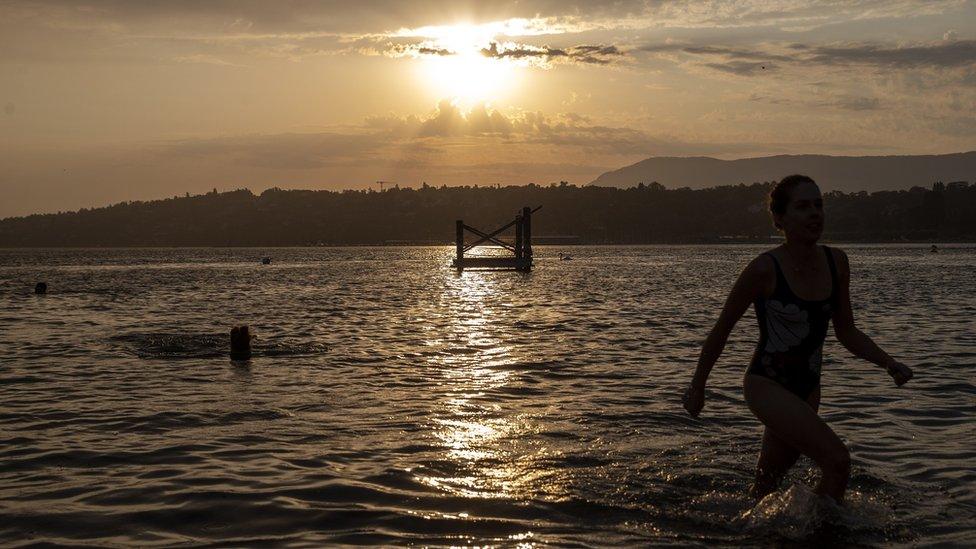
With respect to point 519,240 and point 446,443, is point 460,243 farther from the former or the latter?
point 446,443

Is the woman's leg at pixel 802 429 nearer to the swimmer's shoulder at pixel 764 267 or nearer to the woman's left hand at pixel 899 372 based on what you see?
the woman's left hand at pixel 899 372

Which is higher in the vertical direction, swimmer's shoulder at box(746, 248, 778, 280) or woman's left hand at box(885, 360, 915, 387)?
swimmer's shoulder at box(746, 248, 778, 280)

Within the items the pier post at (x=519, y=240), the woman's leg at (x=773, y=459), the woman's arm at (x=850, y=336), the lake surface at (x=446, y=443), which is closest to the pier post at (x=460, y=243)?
the pier post at (x=519, y=240)

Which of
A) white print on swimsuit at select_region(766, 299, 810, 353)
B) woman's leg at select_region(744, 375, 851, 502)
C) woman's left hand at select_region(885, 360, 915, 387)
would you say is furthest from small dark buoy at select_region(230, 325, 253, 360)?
woman's left hand at select_region(885, 360, 915, 387)

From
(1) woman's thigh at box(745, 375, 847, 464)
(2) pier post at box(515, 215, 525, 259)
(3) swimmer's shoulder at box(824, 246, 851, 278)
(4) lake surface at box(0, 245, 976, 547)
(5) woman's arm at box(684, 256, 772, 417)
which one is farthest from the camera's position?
(2) pier post at box(515, 215, 525, 259)

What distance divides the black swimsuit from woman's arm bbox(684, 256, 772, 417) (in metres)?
0.08

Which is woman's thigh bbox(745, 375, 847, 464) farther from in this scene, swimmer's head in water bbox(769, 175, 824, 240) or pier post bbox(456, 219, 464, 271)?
pier post bbox(456, 219, 464, 271)

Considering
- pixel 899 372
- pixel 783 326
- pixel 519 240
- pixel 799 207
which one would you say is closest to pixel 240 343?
pixel 783 326

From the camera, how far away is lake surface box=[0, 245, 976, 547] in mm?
7352

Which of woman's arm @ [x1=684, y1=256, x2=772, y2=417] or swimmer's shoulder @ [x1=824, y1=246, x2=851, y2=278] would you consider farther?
swimmer's shoulder @ [x1=824, y1=246, x2=851, y2=278]

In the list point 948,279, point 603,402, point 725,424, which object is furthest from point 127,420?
point 948,279

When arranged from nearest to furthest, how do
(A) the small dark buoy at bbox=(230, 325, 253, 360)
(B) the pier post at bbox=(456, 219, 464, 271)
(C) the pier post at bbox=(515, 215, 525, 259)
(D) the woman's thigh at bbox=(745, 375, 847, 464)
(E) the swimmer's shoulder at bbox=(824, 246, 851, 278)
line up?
(D) the woman's thigh at bbox=(745, 375, 847, 464) < (E) the swimmer's shoulder at bbox=(824, 246, 851, 278) < (A) the small dark buoy at bbox=(230, 325, 253, 360) < (C) the pier post at bbox=(515, 215, 525, 259) < (B) the pier post at bbox=(456, 219, 464, 271)

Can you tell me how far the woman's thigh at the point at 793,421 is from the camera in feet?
21.0

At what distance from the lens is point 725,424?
447 inches
